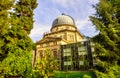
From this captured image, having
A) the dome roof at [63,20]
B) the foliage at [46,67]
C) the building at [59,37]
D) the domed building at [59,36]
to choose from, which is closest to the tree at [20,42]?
the foliage at [46,67]

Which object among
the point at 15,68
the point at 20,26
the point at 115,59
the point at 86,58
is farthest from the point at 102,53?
the point at 86,58

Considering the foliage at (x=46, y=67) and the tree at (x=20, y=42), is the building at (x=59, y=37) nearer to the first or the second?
the foliage at (x=46, y=67)

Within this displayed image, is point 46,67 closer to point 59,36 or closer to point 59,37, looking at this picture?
point 59,37

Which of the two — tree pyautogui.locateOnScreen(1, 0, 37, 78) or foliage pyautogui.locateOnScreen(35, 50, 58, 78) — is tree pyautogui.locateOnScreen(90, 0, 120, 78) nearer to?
tree pyautogui.locateOnScreen(1, 0, 37, 78)

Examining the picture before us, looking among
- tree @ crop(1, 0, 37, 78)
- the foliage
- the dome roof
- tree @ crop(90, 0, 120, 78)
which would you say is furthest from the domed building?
tree @ crop(90, 0, 120, 78)

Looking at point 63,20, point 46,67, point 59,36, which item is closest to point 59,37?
point 59,36

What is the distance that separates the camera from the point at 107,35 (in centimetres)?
1293

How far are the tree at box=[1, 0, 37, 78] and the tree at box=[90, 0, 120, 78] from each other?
1037 cm

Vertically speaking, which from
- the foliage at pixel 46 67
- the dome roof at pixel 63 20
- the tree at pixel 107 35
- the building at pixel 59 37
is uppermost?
the dome roof at pixel 63 20

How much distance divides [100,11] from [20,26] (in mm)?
12294

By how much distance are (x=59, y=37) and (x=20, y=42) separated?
30.4 meters

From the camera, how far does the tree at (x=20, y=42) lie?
20422mm

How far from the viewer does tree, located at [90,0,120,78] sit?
40.0 feet

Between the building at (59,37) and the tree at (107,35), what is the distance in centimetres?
3473
